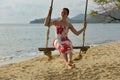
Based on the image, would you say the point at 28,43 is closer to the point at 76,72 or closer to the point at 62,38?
the point at 76,72

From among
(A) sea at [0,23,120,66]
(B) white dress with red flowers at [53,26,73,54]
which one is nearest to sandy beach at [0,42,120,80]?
(B) white dress with red flowers at [53,26,73,54]

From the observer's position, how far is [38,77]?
1542 cm

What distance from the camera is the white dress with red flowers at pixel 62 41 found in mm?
11188

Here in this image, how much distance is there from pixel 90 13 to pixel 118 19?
6.71 feet


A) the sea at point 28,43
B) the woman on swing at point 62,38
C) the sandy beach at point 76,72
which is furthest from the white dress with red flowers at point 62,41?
the sea at point 28,43

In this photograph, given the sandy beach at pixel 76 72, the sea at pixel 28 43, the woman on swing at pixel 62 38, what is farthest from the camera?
the sea at pixel 28 43

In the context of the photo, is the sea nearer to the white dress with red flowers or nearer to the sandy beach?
the sandy beach

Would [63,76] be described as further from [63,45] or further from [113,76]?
[63,45]

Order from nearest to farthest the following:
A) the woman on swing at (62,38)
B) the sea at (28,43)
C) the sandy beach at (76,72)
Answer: the woman on swing at (62,38), the sandy beach at (76,72), the sea at (28,43)

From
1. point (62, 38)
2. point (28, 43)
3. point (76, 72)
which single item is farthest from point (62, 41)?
point (28, 43)

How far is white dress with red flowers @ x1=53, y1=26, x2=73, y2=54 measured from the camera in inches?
440

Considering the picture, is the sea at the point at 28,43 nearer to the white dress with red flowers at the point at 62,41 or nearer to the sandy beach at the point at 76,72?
the sandy beach at the point at 76,72

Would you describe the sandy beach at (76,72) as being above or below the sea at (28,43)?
above

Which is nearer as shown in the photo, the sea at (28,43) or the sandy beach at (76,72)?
the sandy beach at (76,72)
